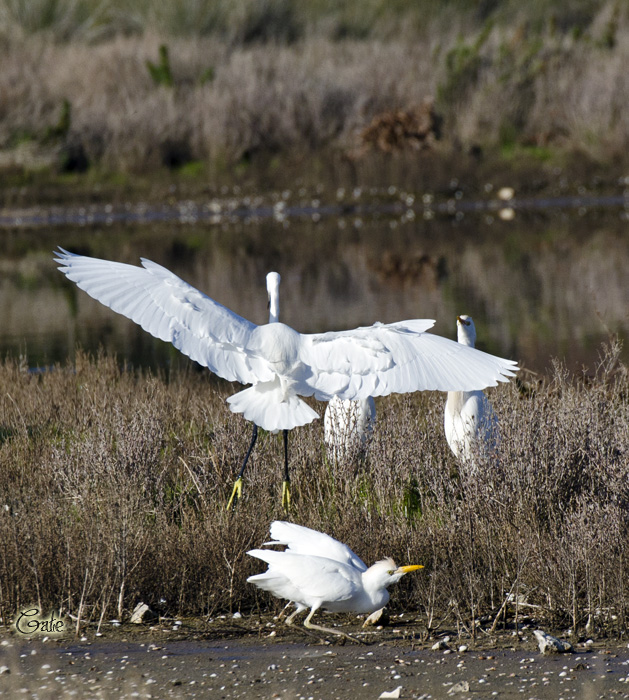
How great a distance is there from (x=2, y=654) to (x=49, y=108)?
99.6 ft

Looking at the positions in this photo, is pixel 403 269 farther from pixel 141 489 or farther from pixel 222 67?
pixel 222 67

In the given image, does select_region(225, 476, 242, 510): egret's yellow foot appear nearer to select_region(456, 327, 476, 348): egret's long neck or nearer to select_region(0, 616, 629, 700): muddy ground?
select_region(0, 616, 629, 700): muddy ground

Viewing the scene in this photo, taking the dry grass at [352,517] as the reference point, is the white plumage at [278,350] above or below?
above

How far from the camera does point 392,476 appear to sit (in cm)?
633

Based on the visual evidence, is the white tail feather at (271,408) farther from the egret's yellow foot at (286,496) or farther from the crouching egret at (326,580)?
the crouching egret at (326,580)

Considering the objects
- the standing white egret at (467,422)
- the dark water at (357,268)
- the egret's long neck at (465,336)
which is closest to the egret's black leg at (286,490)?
the standing white egret at (467,422)

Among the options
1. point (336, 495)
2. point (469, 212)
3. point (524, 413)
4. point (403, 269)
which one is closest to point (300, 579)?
point (336, 495)

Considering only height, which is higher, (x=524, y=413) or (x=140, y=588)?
(x=524, y=413)

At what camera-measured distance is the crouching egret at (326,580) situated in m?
4.78

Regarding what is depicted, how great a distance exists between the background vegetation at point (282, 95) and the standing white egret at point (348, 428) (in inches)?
930

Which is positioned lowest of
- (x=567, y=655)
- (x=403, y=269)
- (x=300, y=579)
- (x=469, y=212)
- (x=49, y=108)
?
(x=567, y=655)

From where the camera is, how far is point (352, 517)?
227 inches

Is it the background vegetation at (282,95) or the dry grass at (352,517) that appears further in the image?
the background vegetation at (282,95)

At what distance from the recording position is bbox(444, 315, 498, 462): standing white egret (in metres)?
6.36
